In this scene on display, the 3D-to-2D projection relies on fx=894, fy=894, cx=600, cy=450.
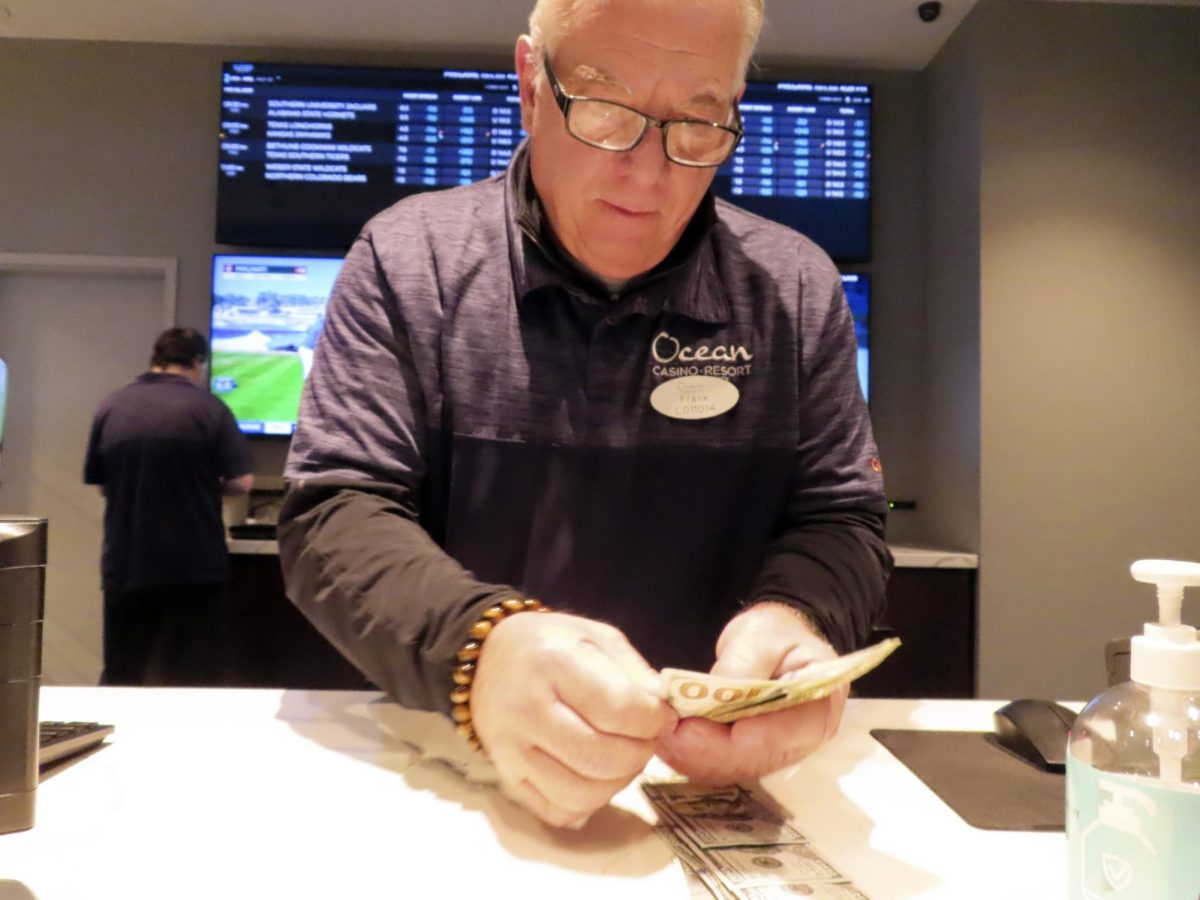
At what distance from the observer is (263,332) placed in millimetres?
3393

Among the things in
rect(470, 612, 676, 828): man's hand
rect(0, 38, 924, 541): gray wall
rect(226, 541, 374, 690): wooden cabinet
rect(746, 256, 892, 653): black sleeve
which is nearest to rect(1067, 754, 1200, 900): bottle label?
rect(470, 612, 676, 828): man's hand

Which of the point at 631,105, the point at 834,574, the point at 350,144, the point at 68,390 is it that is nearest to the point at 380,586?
the point at 834,574

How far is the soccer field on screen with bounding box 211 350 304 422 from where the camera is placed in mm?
3383

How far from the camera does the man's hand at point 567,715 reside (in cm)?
61

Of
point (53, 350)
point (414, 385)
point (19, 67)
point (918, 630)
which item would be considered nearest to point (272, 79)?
point (19, 67)

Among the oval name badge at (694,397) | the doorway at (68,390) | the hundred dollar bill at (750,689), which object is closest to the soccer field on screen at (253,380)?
the doorway at (68,390)

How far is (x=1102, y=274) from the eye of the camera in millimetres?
2982

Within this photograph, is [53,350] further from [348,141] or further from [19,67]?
[348,141]

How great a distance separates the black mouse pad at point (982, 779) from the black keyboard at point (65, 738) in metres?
0.75

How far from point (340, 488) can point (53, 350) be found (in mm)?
3447

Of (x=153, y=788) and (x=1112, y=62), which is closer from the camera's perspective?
(x=153, y=788)

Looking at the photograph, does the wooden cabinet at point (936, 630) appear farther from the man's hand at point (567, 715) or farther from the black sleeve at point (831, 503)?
the man's hand at point (567, 715)

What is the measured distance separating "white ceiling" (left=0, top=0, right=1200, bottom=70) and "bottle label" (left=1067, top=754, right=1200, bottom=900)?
3188 mm

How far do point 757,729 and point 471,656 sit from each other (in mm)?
227
